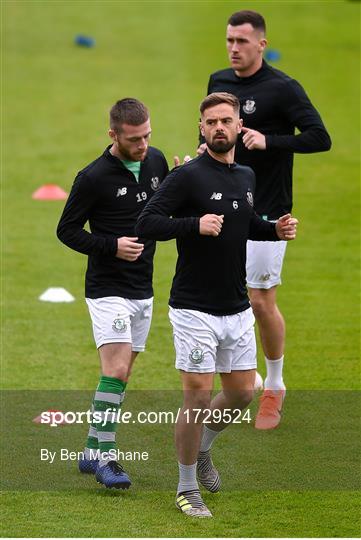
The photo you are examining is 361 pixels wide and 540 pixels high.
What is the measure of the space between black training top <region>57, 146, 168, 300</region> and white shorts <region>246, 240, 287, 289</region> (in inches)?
63.8

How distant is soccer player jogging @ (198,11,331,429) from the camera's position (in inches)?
389

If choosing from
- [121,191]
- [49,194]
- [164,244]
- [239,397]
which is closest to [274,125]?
[121,191]

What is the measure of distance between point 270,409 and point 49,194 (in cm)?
849

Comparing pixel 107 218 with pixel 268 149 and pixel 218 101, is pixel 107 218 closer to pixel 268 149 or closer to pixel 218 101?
pixel 218 101

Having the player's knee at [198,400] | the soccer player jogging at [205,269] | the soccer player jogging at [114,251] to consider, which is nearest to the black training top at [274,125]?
the soccer player jogging at [114,251]

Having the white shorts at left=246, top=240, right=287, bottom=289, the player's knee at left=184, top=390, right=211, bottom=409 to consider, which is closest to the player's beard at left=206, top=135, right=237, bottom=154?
the player's knee at left=184, top=390, right=211, bottom=409

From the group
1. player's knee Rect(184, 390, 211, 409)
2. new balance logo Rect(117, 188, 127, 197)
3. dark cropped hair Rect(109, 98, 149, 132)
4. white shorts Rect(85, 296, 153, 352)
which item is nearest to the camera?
player's knee Rect(184, 390, 211, 409)

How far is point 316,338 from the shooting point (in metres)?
12.1

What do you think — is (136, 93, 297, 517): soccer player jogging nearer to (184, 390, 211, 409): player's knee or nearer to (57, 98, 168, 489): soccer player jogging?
(184, 390, 211, 409): player's knee

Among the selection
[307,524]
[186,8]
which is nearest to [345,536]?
[307,524]

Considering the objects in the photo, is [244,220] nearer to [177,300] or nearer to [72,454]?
[177,300]

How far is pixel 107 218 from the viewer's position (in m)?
8.52

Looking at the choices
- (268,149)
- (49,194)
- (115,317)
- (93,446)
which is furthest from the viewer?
(49,194)

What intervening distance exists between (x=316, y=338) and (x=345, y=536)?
4.69 metres
